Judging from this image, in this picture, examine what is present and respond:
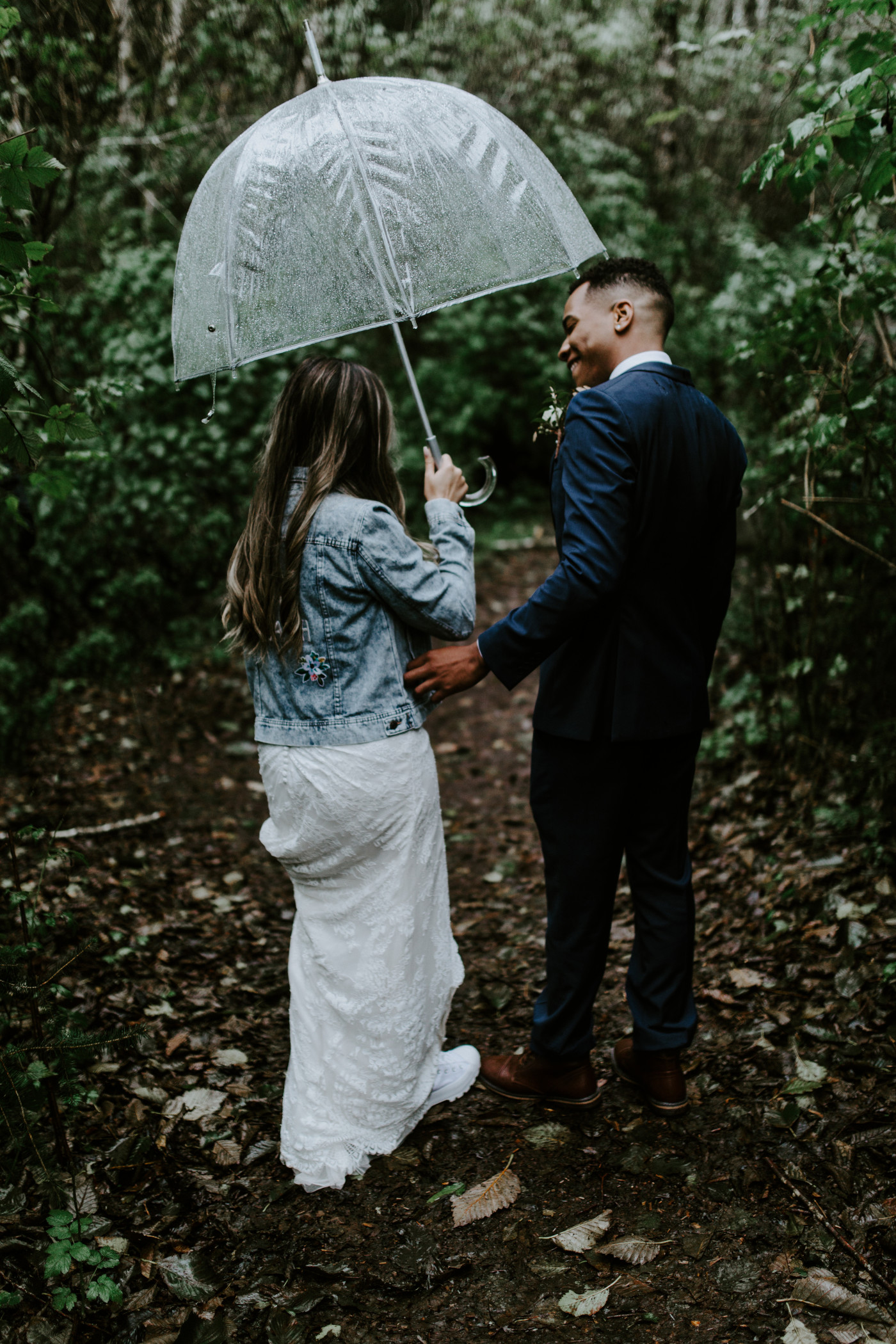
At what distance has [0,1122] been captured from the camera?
251 centimetres

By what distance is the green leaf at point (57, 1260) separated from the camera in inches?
88.7

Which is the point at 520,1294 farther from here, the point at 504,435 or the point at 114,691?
the point at 504,435

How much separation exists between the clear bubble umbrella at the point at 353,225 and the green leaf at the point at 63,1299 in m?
2.41

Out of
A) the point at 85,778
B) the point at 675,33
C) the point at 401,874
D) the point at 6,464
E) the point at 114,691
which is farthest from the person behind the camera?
the point at 675,33

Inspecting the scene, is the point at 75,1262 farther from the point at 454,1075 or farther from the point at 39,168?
the point at 39,168

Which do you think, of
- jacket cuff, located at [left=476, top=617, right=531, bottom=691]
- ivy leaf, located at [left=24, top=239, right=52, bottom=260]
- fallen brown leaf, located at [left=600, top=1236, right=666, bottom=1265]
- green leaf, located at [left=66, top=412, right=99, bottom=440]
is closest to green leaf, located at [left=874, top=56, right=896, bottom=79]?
jacket cuff, located at [left=476, top=617, right=531, bottom=691]

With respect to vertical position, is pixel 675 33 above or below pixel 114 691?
above

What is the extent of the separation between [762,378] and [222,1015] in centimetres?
373

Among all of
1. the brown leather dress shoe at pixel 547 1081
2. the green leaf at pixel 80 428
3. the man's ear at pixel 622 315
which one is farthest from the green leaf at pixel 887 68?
A: the brown leather dress shoe at pixel 547 1081

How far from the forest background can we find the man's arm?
1.10m

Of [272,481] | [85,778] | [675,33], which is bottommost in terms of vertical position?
[85,778]

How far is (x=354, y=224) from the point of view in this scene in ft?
8.26

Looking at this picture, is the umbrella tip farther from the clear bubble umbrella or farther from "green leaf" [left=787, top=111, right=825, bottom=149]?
"green leaf" [left=787, top=111, right=825, bottom=149]

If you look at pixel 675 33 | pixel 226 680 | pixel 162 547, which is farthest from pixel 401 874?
pixel 675 33
